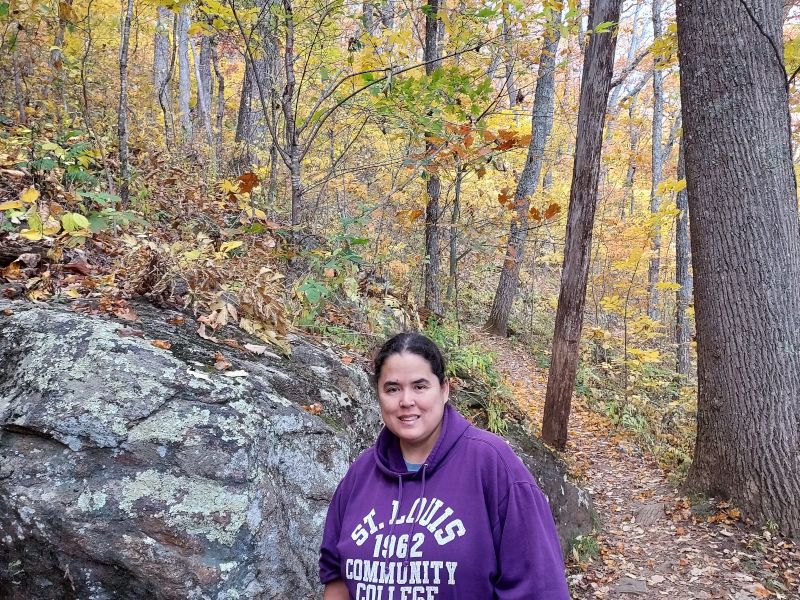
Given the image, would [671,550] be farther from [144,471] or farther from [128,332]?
[128,332]

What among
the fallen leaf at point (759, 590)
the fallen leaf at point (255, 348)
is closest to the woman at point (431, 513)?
the fallen leaf at point (255, 348)

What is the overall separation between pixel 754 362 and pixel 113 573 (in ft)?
17.5

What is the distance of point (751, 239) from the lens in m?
5.02

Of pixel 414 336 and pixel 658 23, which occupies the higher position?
pixel 658 23

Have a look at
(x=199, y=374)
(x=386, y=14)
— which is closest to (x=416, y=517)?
(x=199, y=374)

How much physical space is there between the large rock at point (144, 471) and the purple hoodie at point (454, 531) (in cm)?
78

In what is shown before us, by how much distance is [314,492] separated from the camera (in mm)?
2936

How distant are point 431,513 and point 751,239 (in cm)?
474

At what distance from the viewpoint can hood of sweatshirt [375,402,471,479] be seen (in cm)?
182

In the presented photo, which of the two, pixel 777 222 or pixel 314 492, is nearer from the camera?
pixel 314 492

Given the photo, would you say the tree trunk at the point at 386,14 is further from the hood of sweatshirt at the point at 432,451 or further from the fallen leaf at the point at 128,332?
the hood of sweatshirt at the point at 432,451

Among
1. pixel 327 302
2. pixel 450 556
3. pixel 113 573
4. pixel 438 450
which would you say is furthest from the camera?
pixel 327 302

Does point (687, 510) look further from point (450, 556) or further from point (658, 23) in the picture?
point (658, 23)

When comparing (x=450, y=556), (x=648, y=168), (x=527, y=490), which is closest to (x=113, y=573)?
(x=450, y=556)
